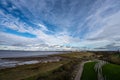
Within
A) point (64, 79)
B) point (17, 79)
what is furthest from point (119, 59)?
point (17, 79)

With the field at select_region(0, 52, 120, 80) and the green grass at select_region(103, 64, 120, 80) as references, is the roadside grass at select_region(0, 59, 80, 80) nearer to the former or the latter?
the field at select_region(0, 52, 120, 80)

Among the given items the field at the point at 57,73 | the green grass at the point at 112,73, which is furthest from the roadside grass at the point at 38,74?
the green grass at the point at 112,73

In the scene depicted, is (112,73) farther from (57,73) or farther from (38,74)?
(38,74)

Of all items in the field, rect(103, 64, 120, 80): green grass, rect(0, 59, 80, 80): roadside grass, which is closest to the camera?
rect(103, 64, 120, 80): green grass

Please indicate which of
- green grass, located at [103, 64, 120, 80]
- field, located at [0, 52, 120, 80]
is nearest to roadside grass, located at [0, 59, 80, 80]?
field, located at [0, 52, 120, 80]

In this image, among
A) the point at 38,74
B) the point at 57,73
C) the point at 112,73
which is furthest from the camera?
the point at 38,74

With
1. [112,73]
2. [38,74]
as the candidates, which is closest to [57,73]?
[38,74]

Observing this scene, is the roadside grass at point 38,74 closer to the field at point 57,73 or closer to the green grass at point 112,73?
the field at point 57,73

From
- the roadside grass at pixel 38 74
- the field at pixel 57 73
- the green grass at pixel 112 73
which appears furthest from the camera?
the roadside grass at pixel 38 74

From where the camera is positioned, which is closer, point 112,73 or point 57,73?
point 112,73

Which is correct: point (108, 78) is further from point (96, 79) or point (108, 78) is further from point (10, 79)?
point (10, 79)

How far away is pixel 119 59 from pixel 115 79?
742 inches

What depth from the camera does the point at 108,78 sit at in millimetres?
16125

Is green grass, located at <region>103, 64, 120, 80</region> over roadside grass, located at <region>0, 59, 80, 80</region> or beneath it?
over
